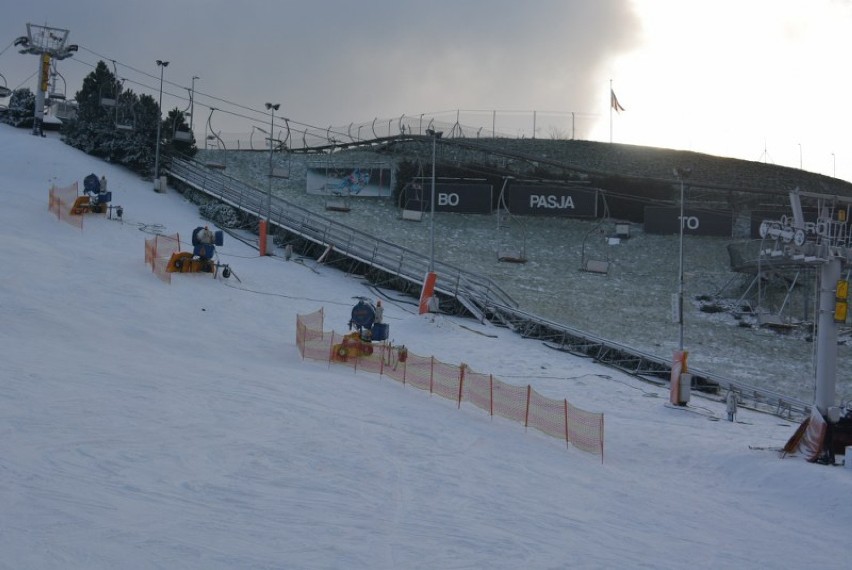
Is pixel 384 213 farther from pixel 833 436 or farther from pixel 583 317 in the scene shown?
pixel 833 436

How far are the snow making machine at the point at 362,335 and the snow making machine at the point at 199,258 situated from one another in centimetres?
963

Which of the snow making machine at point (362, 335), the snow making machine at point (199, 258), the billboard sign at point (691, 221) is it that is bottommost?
the snow making machine at point (362, 335)

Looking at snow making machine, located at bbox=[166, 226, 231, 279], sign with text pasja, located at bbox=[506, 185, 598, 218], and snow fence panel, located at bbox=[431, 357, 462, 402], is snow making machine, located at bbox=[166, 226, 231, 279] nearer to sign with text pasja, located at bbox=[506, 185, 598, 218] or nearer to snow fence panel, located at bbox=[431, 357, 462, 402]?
snow fence panel, located at bbox=[431, 357, 462, 402]

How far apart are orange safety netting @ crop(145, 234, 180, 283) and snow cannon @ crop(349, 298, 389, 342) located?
9027 millimetres

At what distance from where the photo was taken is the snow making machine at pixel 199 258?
3478cm

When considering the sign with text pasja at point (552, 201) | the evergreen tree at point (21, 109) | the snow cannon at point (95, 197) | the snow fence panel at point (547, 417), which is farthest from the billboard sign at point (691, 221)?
the evergreen tree at point (21, 109)

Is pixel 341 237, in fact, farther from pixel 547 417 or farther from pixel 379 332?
pixel 547 417

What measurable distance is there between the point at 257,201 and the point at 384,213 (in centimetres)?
750

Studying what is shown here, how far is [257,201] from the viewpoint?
48094 mm

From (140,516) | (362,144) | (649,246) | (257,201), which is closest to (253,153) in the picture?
(362,144)

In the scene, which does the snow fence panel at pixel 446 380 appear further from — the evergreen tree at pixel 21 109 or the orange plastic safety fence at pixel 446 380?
the evergreen tree at pixel 21 109

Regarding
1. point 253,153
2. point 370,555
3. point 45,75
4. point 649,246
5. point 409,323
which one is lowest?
point 370,555

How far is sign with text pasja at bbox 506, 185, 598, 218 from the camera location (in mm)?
52031

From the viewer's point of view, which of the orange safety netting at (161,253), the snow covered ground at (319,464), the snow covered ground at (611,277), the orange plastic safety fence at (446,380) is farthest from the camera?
the snow covered ground at (611,277)
